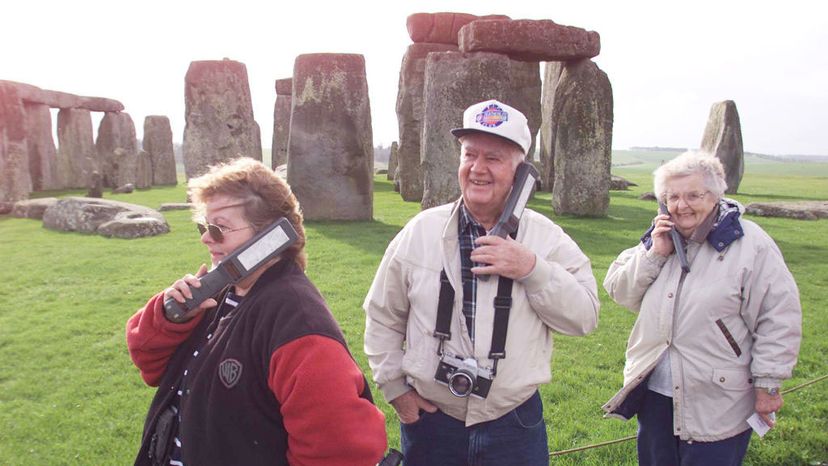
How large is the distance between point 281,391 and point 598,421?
2.68 meters

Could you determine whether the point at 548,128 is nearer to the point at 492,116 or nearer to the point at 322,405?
the point at 492,116

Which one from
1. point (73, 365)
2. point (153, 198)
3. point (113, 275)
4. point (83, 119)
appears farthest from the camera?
point (83, 119)

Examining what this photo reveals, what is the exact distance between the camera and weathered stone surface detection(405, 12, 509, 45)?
51.0ft

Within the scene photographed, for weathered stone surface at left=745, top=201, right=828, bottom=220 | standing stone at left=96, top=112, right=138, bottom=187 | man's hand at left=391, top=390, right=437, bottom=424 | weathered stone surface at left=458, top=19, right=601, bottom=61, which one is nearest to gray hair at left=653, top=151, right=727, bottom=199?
man's hand at left=391, top=390, right=437, bottom=424

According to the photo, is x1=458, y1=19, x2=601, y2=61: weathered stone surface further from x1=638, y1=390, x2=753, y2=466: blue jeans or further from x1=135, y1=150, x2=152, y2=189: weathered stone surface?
x1=135, y1=150, x2=152, y2=189: weathered stone surface

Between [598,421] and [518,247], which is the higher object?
[518,247]

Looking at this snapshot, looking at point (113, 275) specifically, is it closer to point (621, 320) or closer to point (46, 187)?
point (621, 320)

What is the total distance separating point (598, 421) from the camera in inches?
158

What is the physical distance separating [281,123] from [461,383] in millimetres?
20867

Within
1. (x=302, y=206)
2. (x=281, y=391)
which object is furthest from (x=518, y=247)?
(x=302, y=206)

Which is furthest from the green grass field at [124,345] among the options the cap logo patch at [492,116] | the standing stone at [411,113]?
the standing stone at [411,113]

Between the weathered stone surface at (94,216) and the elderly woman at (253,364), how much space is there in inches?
361

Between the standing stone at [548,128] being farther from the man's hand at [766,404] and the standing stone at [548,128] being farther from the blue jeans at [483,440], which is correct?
the blue jeans at [483,440]

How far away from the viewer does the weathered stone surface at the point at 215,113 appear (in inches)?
569
